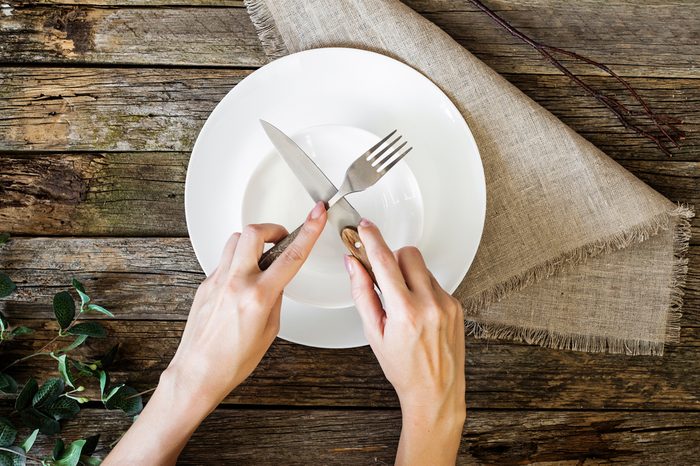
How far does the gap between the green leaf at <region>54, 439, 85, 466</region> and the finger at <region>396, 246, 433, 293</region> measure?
56cm

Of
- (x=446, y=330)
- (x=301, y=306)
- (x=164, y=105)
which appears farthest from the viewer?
(x=164, y=105)

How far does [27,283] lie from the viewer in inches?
39.4

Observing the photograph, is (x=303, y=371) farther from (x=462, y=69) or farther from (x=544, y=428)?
(x=462, y=69)

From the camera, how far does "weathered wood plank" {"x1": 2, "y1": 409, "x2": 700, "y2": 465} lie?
1.00 meters

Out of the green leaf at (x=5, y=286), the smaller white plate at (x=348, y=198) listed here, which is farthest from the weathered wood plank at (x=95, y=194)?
the smaller white plate at (x=348, y=198)

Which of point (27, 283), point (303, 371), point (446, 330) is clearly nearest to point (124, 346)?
point (27, 283)

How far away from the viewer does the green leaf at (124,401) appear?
93 cm

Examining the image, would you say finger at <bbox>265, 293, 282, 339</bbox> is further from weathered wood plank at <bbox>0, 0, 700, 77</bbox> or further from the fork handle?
weathered wood plank at <bbox>0, 0, 700, 77</bbox>

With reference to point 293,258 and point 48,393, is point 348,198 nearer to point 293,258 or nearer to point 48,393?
point 293,258

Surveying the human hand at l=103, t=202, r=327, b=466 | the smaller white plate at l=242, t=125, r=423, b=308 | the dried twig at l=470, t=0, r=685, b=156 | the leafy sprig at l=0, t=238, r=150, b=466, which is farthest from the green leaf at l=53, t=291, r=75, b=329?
the dried twig at l=470, t=0, r=685, b=156

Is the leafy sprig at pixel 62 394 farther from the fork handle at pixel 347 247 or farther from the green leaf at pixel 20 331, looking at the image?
the fork handle at pixel 347 247

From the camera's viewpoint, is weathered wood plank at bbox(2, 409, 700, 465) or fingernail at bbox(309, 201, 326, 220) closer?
fingernail at bbox(309, 201, 326, 220)

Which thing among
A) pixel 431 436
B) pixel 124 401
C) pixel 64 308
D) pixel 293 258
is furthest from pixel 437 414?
pixel 64 308

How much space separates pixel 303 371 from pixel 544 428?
440 millimetres
